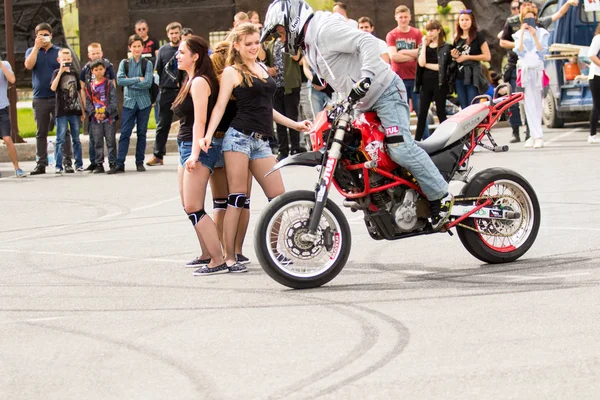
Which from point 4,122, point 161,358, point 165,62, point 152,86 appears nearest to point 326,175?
point 161,358

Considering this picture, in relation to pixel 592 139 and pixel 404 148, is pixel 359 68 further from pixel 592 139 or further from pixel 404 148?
pixel 592 139

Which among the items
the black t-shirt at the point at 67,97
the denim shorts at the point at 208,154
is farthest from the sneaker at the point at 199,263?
the black t-shirt at the point at 67,97

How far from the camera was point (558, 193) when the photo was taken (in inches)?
484

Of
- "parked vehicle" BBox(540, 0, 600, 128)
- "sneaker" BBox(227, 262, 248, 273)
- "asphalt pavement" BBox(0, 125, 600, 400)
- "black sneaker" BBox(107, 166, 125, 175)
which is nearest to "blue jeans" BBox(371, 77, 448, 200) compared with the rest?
"asphalt pavement" BBox(0, 125, 600, 400)

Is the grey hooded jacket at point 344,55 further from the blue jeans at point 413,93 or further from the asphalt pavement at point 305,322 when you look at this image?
the blue jeans at point 413,93

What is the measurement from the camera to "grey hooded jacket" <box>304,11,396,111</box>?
26.2 ft

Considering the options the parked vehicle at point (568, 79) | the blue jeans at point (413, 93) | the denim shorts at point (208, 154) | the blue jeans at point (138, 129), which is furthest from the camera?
the parked vehicle at point (568, 79)

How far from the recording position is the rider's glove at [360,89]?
775 cm

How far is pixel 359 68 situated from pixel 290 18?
548mm

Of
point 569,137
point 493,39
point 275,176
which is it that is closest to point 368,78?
point 275,176

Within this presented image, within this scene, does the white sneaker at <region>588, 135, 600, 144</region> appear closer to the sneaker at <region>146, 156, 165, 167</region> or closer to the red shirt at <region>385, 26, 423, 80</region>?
the red shirt at <region>385, 26, 423, 80</region>

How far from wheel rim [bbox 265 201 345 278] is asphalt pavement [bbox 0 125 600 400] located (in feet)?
0.56

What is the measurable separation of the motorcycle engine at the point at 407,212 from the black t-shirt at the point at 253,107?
3.98 ft

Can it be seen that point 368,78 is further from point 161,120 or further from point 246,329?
point 161,120
